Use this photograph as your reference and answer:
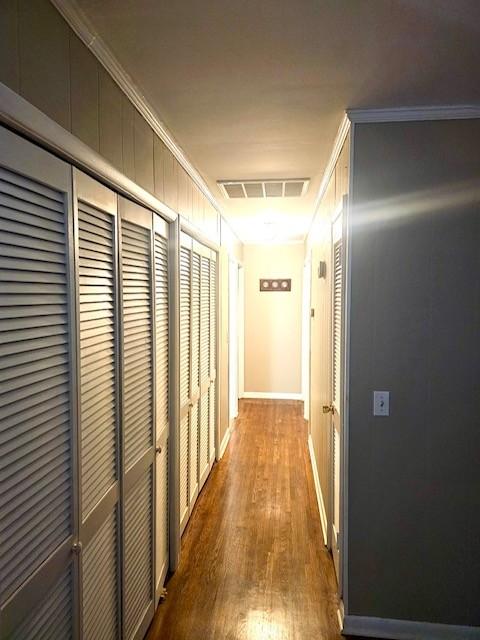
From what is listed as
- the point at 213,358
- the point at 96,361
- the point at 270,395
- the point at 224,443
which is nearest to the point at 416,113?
the point at 96,361

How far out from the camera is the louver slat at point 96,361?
1.35 m

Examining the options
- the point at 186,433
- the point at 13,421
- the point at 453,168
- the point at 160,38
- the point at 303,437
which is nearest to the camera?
the point at 13,421

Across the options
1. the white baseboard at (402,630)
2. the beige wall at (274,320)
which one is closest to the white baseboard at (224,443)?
the beige wall at (274,320)

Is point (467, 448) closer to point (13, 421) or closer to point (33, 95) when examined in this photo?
point (13, 421)

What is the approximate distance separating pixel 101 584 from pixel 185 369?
4.65 ft

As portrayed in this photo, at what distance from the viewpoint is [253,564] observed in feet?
8.29

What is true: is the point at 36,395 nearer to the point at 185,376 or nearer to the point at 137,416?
the point at 137,416

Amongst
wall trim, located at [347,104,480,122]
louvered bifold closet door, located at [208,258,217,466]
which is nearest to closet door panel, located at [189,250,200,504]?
louvered bifold closet door, located at [208,258,217,466]

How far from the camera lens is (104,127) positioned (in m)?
1.48

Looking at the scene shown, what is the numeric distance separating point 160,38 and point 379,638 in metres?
2.64

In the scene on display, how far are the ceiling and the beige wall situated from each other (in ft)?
13.7

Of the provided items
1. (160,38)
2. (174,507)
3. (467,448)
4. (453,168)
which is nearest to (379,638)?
(467,448)

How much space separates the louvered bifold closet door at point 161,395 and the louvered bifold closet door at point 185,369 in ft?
0.98

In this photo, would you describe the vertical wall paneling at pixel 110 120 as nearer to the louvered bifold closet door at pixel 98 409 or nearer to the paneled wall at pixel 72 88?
the paneled wall at pixel 72 88
